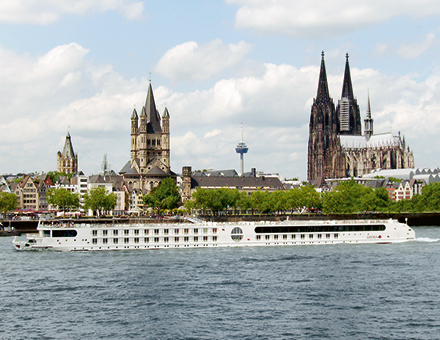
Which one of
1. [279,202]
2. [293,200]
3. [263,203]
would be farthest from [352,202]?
[263,203]

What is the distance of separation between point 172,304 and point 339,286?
12.3 metres

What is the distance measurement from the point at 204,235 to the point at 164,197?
8889 centimetres

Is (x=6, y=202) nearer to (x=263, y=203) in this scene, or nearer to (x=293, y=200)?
(x=263, y=203)

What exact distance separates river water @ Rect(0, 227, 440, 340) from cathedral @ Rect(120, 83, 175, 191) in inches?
4356

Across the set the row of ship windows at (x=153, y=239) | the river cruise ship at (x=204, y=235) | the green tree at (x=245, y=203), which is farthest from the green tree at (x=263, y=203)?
the row of ship windows at (x=153, y=239)

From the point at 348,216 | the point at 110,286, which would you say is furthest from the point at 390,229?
the point at 348,216

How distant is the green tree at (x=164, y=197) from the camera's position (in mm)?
157312

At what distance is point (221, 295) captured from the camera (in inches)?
1751

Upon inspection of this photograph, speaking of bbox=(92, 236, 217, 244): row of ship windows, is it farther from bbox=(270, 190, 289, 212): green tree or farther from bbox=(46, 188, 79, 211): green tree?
bbox=(46, 188, 79, 211): green tree

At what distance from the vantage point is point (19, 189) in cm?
16650

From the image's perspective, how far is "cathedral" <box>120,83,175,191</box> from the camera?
582ft

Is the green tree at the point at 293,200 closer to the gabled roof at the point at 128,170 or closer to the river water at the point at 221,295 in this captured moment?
the gabled roof at the point at 128,170

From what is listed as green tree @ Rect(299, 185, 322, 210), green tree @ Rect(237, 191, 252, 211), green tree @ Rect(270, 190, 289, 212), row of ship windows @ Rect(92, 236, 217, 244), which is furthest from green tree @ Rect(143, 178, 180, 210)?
row of ship windows @ Rect(92, 236, 217, 244)

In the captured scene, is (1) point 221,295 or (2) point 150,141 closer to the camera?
(1) point 221,295
